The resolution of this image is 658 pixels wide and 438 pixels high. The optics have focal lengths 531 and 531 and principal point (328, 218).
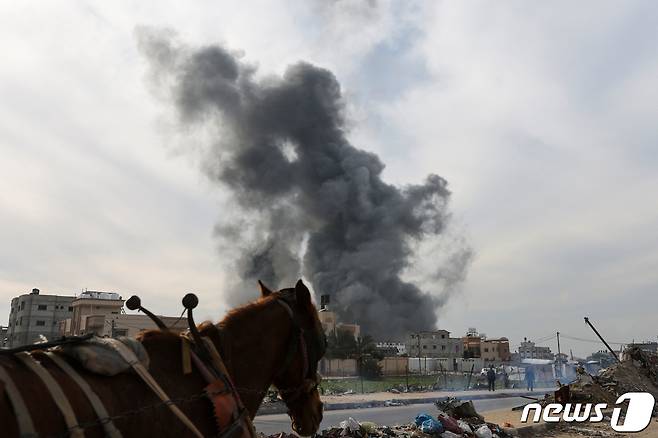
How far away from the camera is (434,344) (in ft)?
296

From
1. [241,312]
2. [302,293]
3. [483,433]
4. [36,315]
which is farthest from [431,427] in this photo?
[36,315]

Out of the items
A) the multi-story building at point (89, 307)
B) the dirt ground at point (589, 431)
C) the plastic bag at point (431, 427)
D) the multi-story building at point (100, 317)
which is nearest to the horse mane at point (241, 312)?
the plastic bag at point (431, 427)

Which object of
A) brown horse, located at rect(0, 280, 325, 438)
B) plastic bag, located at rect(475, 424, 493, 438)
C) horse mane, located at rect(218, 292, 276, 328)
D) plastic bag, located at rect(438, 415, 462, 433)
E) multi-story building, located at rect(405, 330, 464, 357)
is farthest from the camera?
multi-story building, located at rect(405, 330, 464, 357)

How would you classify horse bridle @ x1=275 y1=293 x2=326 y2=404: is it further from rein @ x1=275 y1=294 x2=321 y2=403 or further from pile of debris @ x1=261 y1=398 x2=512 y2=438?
pile of debris @ x1=261 y1=398 x2=512 y2=438

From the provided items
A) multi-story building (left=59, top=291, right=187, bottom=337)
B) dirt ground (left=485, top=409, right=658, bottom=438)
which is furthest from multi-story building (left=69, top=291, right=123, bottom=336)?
dirt ground (left=485, top=409, right=658, bottom=438)

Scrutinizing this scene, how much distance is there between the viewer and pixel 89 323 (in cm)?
5794

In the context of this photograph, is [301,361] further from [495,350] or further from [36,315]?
[495,350]

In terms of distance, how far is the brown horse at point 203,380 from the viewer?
199cm

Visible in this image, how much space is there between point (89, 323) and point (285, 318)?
61.4 m

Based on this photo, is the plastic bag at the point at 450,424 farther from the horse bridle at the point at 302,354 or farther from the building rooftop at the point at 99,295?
the building rooftop at the point at 99,295

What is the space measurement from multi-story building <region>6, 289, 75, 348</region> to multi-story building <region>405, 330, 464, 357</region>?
2062 inches

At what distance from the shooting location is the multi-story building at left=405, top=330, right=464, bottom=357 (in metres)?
86.8

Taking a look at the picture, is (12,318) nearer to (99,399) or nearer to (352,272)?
(352,272)

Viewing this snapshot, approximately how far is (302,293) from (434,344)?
91185mm
